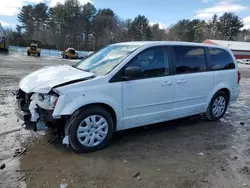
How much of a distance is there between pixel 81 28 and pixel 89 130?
56.6m

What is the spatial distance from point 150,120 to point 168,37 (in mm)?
68186

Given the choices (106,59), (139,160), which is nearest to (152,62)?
(106,59)

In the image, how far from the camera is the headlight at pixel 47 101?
3515 millimetres

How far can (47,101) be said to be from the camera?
358 cm

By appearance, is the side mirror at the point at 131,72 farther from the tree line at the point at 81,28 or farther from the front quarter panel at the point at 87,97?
the tree line at the point at 81,28

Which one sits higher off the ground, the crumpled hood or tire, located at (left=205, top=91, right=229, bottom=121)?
the crumpled hood

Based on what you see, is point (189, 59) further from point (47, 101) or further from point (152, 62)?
point (47, 101)

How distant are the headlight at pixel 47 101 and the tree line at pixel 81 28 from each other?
170ft

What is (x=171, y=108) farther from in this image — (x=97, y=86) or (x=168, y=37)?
(x=168, y=37)

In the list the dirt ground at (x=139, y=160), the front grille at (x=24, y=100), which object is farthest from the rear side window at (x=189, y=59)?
the front grille at (x=24, y=100)

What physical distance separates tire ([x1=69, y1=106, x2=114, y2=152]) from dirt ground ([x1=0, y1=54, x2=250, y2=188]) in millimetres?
140

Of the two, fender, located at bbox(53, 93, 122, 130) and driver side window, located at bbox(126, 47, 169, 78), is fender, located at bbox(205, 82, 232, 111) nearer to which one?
driver side window, located at bbox(126, 47, 169, 78)

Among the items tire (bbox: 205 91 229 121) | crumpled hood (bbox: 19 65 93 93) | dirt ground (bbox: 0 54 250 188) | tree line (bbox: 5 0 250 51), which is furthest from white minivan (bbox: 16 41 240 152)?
tree line (bbox: 5 0 250 51)

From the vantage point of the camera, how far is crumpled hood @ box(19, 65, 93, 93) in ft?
11.9
